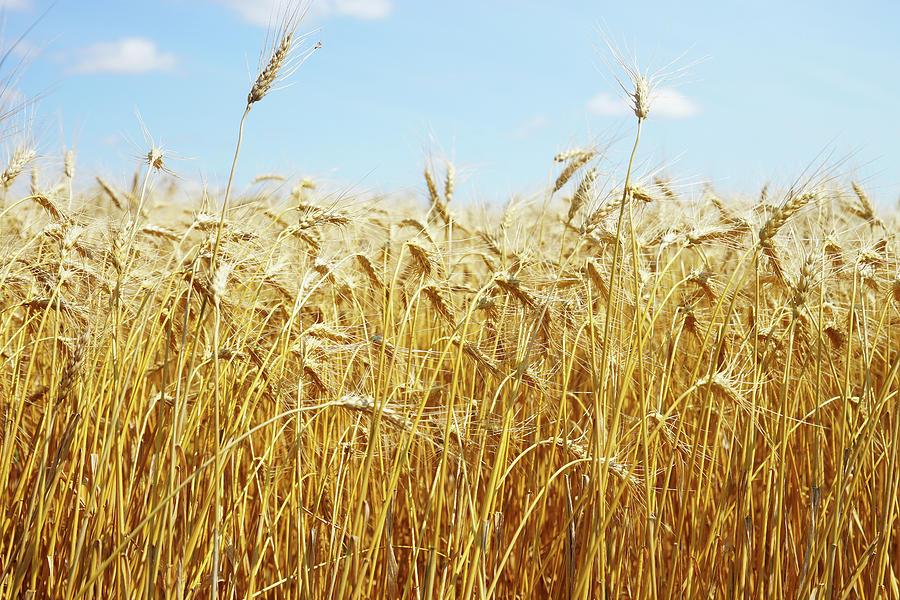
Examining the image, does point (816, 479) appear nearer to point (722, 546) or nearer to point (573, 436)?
point (722, 546)

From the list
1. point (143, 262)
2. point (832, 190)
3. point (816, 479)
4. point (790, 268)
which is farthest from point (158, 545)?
point (832, 190)

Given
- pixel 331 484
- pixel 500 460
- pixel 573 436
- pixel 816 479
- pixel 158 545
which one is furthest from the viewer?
pixel 573 436

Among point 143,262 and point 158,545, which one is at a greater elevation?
point 143,262

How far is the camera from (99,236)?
2068 mm

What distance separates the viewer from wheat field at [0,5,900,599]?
137 centimetres

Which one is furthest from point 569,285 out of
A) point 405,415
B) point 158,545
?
point 158,545

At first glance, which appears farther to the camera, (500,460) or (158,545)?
(500,460)

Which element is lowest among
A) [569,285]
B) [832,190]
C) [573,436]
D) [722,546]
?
[722,546]

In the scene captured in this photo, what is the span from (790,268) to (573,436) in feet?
2.64

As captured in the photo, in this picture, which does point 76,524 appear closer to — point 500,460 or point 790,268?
point 500,460

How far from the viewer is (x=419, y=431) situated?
152 cm

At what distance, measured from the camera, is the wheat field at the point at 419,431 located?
137 centimetres

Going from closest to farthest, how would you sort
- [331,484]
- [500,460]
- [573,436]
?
[500,460] < [331,484] < [573,436]

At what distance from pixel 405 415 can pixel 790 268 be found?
1.13 meters
